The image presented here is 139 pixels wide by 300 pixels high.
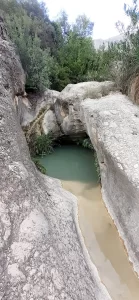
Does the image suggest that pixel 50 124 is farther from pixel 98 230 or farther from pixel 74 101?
pixel 98 230

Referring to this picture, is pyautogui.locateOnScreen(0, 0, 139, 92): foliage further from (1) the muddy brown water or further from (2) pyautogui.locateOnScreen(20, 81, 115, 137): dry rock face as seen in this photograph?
(1) the muddy brown water

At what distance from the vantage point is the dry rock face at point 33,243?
10.0ft

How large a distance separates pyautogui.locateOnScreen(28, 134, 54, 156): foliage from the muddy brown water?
0.86 metres

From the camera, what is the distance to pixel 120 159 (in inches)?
214

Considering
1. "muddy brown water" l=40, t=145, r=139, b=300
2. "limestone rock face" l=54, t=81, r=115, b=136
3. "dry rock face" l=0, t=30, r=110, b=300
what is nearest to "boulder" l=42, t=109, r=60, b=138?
"limestone rock face" l=54, t=81, r=115, b=136

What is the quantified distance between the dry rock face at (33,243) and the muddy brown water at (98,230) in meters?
0.35

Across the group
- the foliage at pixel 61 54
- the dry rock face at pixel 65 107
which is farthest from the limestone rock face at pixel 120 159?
the foliage at pixel 61 54

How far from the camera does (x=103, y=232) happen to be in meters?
5.75

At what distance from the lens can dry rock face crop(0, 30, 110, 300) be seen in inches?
120

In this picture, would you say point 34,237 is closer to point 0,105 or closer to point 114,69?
point 0,105

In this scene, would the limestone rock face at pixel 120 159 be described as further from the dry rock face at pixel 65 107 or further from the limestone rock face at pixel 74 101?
the dry rock face at pixel 65 107

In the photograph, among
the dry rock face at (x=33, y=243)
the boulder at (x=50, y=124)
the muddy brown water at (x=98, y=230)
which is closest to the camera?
the dry rock face at (x=33, y=243)

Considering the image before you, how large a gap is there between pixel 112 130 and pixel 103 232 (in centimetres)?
213

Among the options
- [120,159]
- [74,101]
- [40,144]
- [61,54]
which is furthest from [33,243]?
[61,54]
